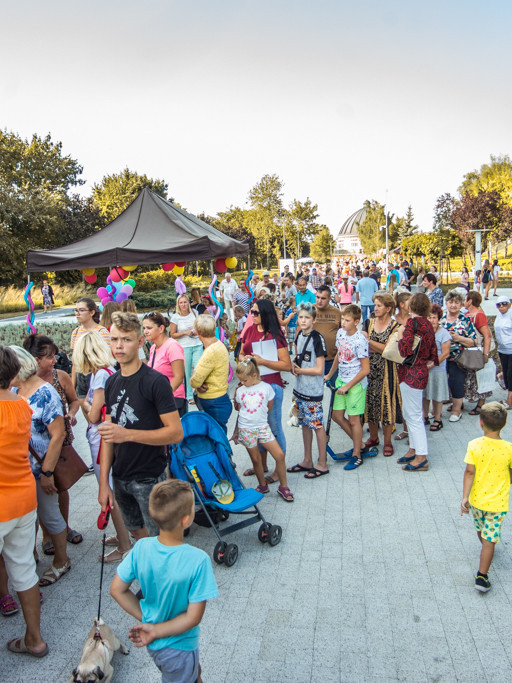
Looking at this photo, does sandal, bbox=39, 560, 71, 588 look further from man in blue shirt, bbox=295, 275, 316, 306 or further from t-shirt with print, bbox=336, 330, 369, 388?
man in blue shirt, bbox=295, 275, 316, 306

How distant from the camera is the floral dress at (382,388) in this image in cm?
564

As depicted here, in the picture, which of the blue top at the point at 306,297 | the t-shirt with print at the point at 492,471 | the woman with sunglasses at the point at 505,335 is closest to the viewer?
the t-shirt with print at the point at 492,471

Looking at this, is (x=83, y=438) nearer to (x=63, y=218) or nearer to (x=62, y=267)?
(x=62, y=267)

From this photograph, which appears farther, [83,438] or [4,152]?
[4,152]

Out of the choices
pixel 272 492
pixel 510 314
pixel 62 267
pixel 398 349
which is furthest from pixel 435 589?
pixel 62 267

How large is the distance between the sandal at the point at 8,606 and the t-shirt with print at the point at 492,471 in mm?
3281

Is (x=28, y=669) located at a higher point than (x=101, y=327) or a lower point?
lower

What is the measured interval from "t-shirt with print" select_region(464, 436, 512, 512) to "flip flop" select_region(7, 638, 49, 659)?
9.64 ft

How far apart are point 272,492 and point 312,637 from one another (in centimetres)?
200

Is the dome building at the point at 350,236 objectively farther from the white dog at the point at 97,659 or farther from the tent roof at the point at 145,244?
the white dog at the point at 97,659

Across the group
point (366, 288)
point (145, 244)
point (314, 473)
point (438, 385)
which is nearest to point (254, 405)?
point (314, 473)

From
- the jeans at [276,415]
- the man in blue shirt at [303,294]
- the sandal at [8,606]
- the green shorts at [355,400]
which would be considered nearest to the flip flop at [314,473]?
the jeans at [276,415]

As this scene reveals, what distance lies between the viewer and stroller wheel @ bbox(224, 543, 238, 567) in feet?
12.6

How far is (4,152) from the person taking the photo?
40844 mm
